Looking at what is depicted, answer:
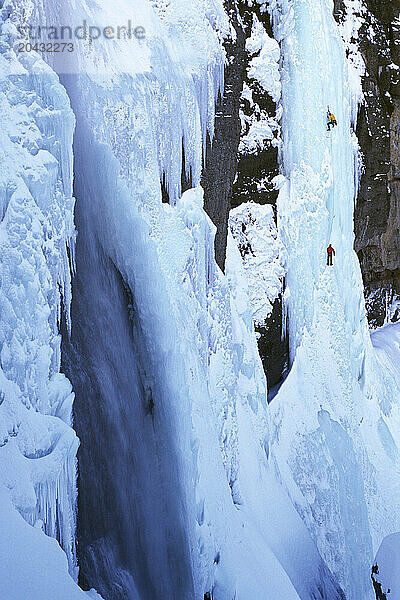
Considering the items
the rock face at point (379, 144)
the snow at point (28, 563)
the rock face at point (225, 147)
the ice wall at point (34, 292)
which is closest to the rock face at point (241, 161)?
the rock face at point (225, 147)

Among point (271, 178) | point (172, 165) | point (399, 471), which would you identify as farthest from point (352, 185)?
point (172, 165)

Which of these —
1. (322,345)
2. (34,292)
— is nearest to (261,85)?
(322,345)

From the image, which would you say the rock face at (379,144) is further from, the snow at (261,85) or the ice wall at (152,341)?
the ice wall at (152,341)

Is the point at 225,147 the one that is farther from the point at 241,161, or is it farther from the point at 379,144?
the point at 379,144

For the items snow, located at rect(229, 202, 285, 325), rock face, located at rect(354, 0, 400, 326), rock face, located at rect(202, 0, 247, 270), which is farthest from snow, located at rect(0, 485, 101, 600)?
rock face, located at rect(354, 0, 400, 326)

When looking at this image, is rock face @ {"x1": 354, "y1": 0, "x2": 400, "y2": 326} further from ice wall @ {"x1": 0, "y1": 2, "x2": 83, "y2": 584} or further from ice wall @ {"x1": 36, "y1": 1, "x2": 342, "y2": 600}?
ice wall @ {"x1": 0, "y1": 2, "x2": 83, "y2": 584}

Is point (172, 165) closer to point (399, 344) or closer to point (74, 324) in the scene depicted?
point (74, 324)
